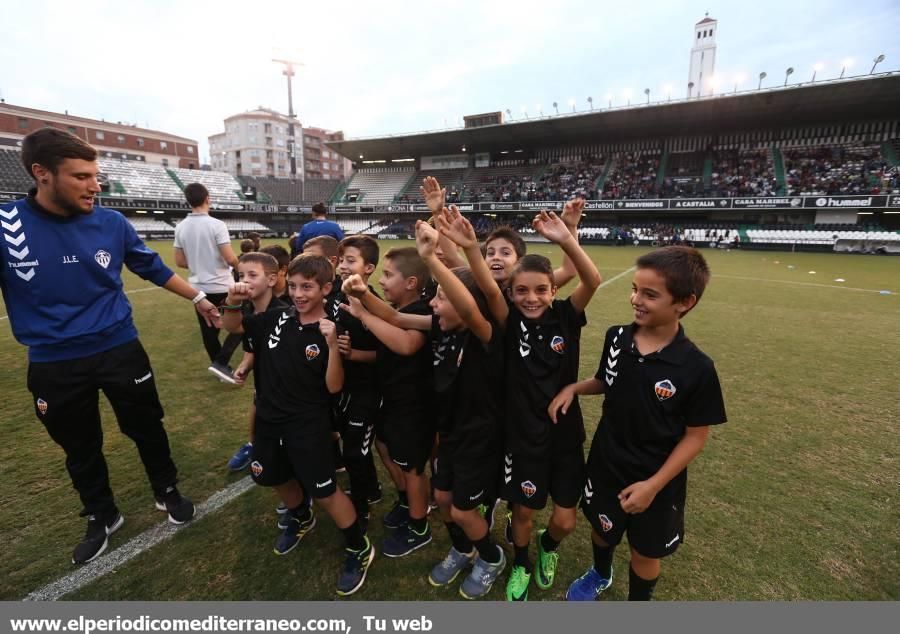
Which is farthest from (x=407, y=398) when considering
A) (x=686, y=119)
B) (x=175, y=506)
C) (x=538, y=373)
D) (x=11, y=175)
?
(x=11, y=175)

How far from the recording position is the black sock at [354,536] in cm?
242

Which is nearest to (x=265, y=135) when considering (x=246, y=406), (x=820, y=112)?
(x=820, y=112)

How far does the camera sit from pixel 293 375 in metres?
2.38

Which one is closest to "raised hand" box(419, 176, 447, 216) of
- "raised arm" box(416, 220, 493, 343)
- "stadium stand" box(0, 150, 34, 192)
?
"raised arm" box(416, 220, 493, 343)

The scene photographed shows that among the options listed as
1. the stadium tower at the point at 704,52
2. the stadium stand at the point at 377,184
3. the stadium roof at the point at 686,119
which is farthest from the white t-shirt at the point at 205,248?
the stadium tower at the point at 704,52

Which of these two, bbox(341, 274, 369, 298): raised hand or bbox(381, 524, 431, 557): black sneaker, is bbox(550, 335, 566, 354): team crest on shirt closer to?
bbox(341, 274, 369, 298): raised hand

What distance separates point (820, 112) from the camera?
100.0 feet

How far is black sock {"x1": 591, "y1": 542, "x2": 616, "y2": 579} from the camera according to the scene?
2.30 metres

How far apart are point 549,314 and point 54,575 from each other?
321 cm

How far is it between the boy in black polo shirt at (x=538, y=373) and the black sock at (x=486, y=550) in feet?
0.51

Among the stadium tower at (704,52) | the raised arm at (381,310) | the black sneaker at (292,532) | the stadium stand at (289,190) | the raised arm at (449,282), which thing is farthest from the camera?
the stadium tower at (704,52)

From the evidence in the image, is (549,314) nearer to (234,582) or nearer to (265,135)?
(234,582)

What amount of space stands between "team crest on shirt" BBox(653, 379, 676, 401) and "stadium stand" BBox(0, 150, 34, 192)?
4924cm

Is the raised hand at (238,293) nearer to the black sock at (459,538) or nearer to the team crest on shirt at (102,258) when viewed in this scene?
the team crest on shirt at (102,258)
